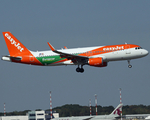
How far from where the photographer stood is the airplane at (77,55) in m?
67.0

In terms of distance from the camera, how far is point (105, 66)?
2783 inches

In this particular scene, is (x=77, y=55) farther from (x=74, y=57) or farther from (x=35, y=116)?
(x=35, y=116)

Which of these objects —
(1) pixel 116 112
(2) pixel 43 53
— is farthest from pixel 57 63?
(1) pixel 116 112

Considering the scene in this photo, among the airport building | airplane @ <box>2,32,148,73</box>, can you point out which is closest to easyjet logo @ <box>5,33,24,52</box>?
airplane @ <box>2,32,148,73</box>

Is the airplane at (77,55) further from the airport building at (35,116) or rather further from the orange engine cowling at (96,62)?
the airport building at (35,116)

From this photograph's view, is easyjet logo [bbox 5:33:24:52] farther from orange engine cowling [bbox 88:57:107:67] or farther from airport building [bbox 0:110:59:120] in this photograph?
airport building [bbox 0:110:59:120]

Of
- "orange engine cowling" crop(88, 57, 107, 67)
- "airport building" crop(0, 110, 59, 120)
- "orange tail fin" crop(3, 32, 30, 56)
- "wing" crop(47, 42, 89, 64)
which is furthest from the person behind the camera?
"airport building" crop(0, 110, 59, 120)

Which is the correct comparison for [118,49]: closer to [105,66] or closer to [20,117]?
[105,66]

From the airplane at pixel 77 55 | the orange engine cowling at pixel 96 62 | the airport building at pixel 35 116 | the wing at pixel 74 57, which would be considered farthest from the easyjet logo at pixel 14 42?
the airport building at pixel 35 116

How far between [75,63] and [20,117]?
3098 cm

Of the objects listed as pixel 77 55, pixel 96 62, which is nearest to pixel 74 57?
pixel 77 55

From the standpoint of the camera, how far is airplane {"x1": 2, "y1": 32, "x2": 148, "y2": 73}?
66981 millimetres

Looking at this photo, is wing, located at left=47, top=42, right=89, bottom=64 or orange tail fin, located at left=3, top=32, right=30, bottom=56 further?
orange tail fin, located at left=3, top=32, right=30, bottom=56

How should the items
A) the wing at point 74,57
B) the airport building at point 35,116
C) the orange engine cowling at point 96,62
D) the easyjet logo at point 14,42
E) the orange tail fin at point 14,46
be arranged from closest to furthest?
the wing at point 74,57
the orange engine cowling at point 96,62
the orange tail fin at point 14,46
the easyjet logo at point 14,42
the airport building at point 35,116
